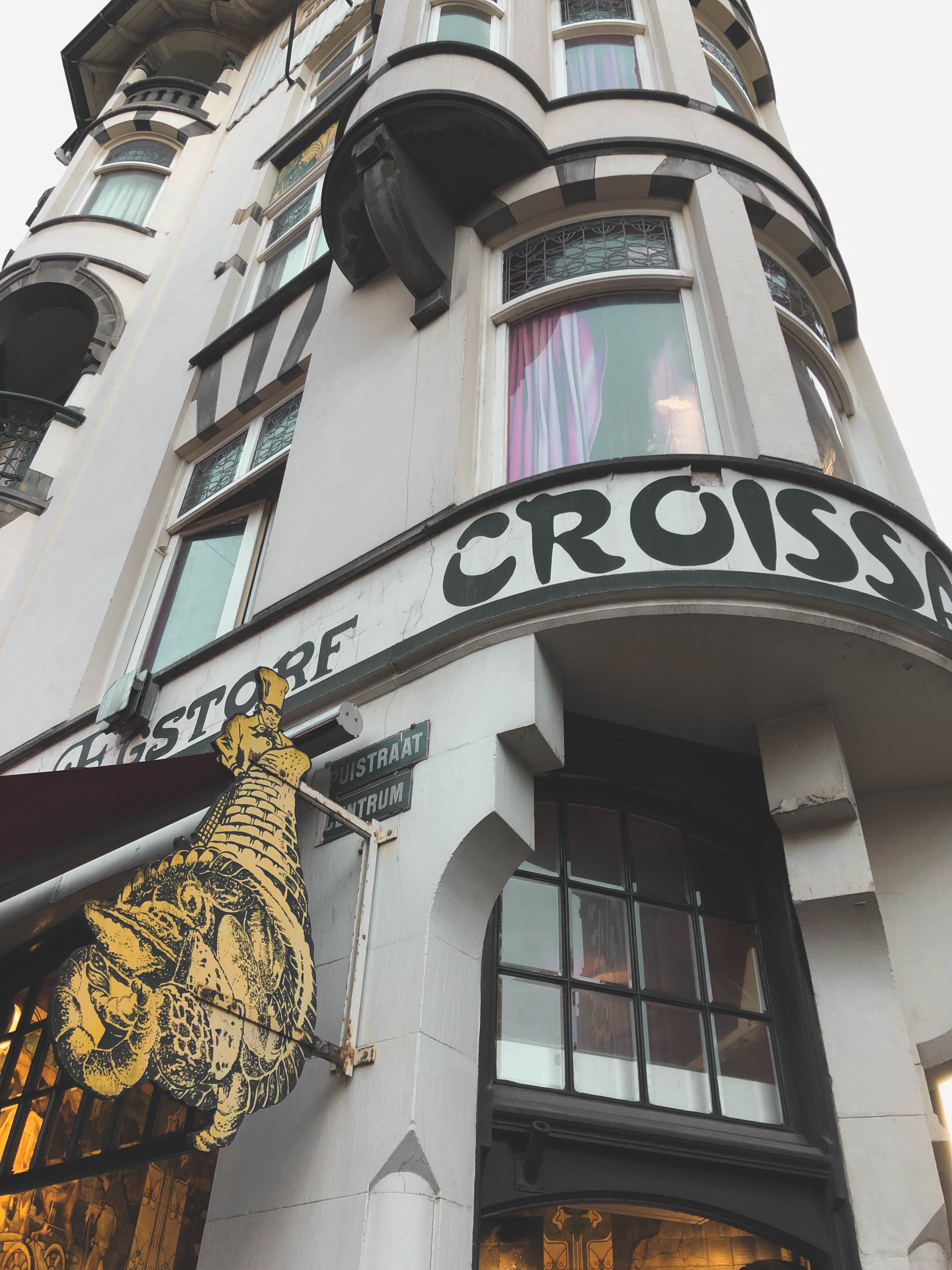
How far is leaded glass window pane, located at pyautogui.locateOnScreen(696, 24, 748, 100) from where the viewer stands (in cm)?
950

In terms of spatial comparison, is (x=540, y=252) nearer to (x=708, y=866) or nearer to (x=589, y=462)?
(x=589, y=462)

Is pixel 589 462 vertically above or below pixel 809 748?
above

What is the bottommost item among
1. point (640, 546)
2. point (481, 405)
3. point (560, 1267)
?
point (560, 1267)

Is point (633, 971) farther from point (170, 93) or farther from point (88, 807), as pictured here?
point (170, 93)

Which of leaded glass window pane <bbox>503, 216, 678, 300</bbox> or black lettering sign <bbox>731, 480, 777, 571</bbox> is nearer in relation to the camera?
black lettering sign <bbox>731, 480, 777, 571</bbox>

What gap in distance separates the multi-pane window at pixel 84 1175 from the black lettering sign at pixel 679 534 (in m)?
3.39

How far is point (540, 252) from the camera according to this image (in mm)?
6645

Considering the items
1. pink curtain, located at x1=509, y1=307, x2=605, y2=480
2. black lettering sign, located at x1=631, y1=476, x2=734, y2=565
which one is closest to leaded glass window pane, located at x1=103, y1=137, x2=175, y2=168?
pink curtain, located at x1=509, y1=307, x2=605, y2=480

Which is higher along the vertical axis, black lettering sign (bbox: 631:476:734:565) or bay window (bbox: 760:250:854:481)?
bay window (bbox: 760:250:854:481)

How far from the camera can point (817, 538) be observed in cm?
439

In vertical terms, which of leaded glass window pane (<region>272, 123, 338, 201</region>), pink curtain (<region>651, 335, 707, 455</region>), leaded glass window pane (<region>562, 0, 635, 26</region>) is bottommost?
pink curtain (<region>651, 335, 707, 455</region>)

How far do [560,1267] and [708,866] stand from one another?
1960 millimetres

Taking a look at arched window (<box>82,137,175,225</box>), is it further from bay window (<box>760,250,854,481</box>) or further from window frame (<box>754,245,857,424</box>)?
bay window (<box>760,250,854,481</box>)

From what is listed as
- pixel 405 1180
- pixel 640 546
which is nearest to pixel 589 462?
pixel 640 546
